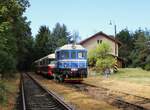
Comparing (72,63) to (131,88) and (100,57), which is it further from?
(100,57)

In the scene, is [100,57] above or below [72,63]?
above

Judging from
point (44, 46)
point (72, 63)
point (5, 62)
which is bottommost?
point (72, 63)

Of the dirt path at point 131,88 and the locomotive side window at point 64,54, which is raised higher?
the locomotive side window at point 64,54

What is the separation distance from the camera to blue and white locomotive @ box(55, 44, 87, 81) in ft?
126

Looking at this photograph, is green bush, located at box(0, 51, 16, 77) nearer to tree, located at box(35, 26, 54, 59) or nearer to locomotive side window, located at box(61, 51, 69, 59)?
locomotive side window, located at box(61, 51, 69, 59)

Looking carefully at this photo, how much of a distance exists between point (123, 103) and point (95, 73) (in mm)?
44837

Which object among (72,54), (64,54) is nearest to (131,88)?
(72,54)

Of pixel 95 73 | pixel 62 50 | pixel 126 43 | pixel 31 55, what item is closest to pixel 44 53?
pixel 31 55

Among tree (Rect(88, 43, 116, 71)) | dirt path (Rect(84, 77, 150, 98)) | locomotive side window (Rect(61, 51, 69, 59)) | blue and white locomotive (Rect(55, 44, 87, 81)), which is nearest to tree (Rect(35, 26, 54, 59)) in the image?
tree (Rect(88, 43, 116, 71))

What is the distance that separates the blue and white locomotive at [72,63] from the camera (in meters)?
38.5

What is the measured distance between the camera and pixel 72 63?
127 feet

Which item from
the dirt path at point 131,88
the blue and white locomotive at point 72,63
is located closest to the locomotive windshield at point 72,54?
the blue and white locomotive at point 72,63

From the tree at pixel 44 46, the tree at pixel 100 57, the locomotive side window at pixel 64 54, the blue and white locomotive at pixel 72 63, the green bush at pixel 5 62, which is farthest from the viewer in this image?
the tree at pixel 44 46

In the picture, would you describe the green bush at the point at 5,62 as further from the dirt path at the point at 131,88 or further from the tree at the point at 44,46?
the tree at the point at 44,46
